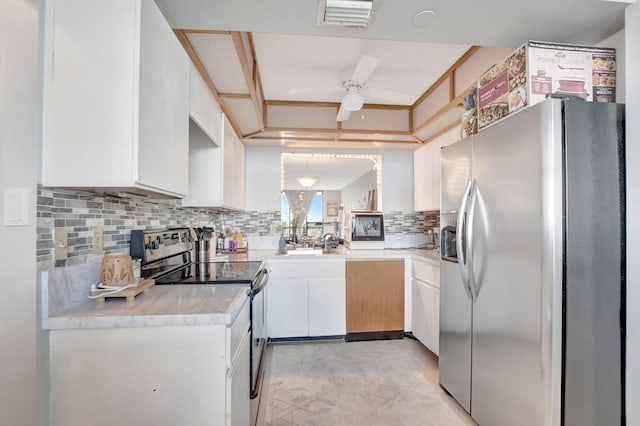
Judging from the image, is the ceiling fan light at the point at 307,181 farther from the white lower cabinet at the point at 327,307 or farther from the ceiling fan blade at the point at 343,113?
the white lower cabinet at the point at 327,307

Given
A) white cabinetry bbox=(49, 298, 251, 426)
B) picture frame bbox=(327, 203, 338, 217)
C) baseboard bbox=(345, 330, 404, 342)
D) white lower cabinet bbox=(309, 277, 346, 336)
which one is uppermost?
picture frame bbox=(327, 203, 338, 217)

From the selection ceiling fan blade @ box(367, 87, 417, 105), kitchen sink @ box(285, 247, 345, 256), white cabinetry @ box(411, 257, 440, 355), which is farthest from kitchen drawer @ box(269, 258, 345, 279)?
ceiling fan blade @ box(367, 87, 417, 105)

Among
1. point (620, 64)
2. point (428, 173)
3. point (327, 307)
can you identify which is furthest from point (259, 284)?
point (428, 173)

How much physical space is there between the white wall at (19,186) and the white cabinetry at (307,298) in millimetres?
1823

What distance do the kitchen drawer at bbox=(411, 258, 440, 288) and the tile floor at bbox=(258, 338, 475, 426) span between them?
65 cm

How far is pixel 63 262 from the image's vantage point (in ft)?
3.39

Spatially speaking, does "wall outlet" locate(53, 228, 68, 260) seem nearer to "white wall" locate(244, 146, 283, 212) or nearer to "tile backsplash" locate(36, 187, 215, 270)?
"tile backsplash" locate(36, 187, 215, 270)

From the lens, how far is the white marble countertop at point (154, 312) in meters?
0.93

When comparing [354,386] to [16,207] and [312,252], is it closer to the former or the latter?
[312,252]

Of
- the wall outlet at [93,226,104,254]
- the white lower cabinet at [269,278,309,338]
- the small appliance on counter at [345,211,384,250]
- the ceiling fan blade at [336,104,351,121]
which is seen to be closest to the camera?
the wall outlet at [93,226,104,254]

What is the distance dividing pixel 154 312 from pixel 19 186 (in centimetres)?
57

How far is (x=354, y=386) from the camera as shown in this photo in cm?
199

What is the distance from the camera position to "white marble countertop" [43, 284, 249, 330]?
93 cm

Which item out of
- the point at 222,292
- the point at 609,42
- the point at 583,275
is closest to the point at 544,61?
the point at 609,42
